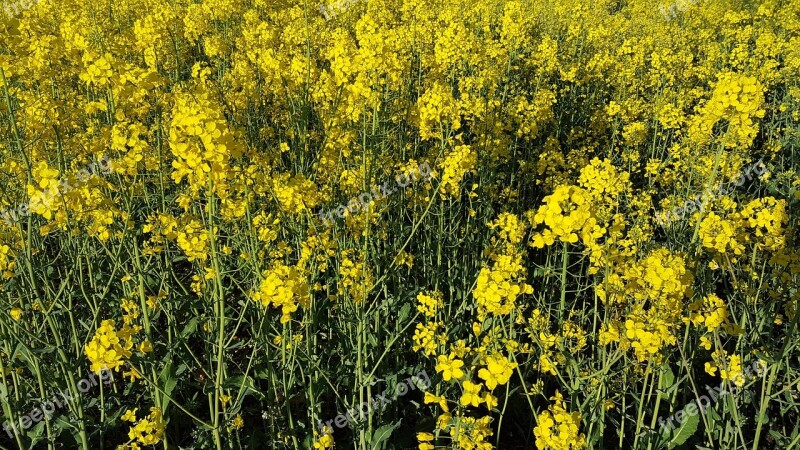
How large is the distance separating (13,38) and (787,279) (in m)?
4.02

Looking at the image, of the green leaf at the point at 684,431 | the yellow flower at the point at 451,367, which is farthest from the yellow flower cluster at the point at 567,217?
the green leaf at the point at 684,431

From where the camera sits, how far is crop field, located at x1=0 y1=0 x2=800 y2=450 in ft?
7.43

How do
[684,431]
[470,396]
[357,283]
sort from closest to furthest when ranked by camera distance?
[470,396] → [357,283] → [684,431]

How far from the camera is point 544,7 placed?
41.6ft

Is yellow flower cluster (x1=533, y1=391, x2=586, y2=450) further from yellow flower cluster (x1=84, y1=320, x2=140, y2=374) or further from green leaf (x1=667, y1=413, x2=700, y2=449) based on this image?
yellow flower cluster (x1=84, y1=320, x2=140, y2=374)

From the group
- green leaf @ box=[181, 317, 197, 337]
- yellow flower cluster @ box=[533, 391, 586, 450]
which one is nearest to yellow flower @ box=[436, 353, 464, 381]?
yellow flower cluster @ box=[533, 391, 586, 450]

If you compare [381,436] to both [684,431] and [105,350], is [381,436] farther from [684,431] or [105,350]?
[684,431]

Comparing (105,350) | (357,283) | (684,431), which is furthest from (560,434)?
(105,350)

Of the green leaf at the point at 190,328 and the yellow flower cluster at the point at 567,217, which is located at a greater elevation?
the yellow flower cluster at the point at 567,217

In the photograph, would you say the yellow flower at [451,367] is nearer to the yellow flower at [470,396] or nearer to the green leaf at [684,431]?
the yellow flower at [470,396]

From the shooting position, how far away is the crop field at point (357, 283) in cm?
227

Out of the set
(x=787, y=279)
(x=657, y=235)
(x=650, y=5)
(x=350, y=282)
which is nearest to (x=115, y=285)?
(x=350, y=282)

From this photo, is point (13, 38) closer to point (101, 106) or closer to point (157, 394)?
point (101, 106)

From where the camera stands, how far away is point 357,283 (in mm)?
2734
